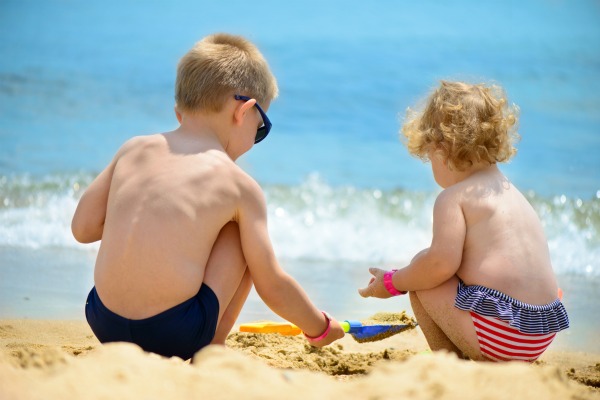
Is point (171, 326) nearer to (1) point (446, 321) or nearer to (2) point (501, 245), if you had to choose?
(1) point (446, 321)

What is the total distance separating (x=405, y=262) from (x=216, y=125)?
2976 mm

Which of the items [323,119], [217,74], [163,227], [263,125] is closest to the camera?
[163,227]

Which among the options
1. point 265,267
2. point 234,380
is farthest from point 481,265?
point 234,380

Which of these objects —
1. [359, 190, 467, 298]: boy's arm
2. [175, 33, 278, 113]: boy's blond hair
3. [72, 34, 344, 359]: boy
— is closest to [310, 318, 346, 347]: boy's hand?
[72, 34, 344, 359]: boy

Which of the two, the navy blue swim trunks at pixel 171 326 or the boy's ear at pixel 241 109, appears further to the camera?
the boy's ear at pixel 241 109

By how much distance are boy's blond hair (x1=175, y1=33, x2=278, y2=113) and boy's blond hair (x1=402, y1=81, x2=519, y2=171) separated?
0.61 m

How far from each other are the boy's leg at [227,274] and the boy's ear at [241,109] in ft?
1.07

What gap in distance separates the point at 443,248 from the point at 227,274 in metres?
0.68

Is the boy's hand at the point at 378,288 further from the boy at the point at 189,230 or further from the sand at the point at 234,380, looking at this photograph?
the sand at the point at 234,380

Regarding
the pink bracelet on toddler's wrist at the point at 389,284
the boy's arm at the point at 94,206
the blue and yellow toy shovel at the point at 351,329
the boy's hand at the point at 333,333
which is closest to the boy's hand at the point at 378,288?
the pink bracelet on toddler's wrist at the point at 389,284

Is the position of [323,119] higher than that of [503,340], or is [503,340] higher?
[503,340]

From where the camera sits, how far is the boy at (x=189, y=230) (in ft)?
7.08

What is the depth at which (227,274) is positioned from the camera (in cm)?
226

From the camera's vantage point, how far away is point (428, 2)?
40.7 feet
